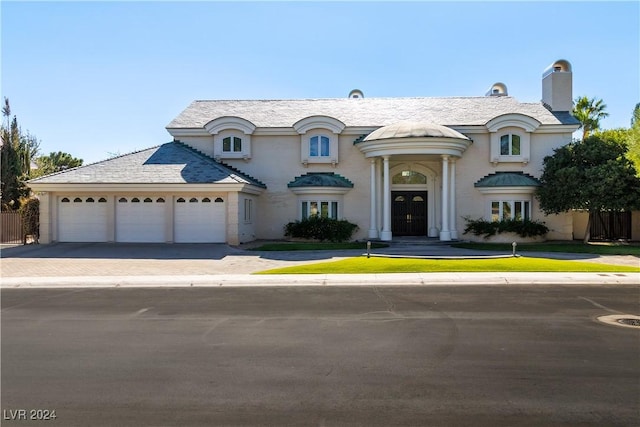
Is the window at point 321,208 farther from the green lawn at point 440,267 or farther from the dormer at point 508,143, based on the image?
the green lawn at point 440,267

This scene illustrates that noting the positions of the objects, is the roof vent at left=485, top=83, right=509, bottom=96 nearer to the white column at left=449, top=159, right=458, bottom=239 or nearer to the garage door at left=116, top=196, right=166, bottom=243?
the white column at left=449, top=159, right=458, bottom=239

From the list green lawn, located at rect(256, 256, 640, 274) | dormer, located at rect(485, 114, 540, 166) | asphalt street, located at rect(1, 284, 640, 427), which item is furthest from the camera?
dormer, located at rect(485, 114, 540, 166)

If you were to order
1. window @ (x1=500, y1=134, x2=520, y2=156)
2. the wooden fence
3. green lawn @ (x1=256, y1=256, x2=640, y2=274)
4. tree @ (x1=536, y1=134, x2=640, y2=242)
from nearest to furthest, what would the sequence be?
green lawn @ (x1=256, y1=256, x2=640, y2=274), tree @ (x1=536, y1=134, x2=640, y2=242), the wooden fence, window @ (x1=500, y1=134, x2=520, y2=156)

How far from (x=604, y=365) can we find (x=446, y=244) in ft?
62.2

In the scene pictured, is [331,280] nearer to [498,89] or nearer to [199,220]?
[199,220]

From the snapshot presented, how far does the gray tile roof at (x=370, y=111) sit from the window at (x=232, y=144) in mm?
1591

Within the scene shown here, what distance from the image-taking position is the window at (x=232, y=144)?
95.5 feet

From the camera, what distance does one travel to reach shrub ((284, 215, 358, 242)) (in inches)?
1061

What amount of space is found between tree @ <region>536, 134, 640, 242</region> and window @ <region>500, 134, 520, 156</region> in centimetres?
170

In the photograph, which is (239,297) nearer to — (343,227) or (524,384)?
(524,384)

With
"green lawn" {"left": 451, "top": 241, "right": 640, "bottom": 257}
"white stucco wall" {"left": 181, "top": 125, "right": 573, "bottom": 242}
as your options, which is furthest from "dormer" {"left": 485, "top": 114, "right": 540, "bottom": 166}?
"green lawn" {"left": 451, "top": 241, "right": 640, "bottom": 257}

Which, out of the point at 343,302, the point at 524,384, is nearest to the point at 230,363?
the point at 524,384

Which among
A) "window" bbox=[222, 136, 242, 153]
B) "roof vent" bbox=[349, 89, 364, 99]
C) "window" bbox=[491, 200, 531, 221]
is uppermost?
"roof vent" bbox=[349, 89, 364, 99]

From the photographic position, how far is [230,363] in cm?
700
